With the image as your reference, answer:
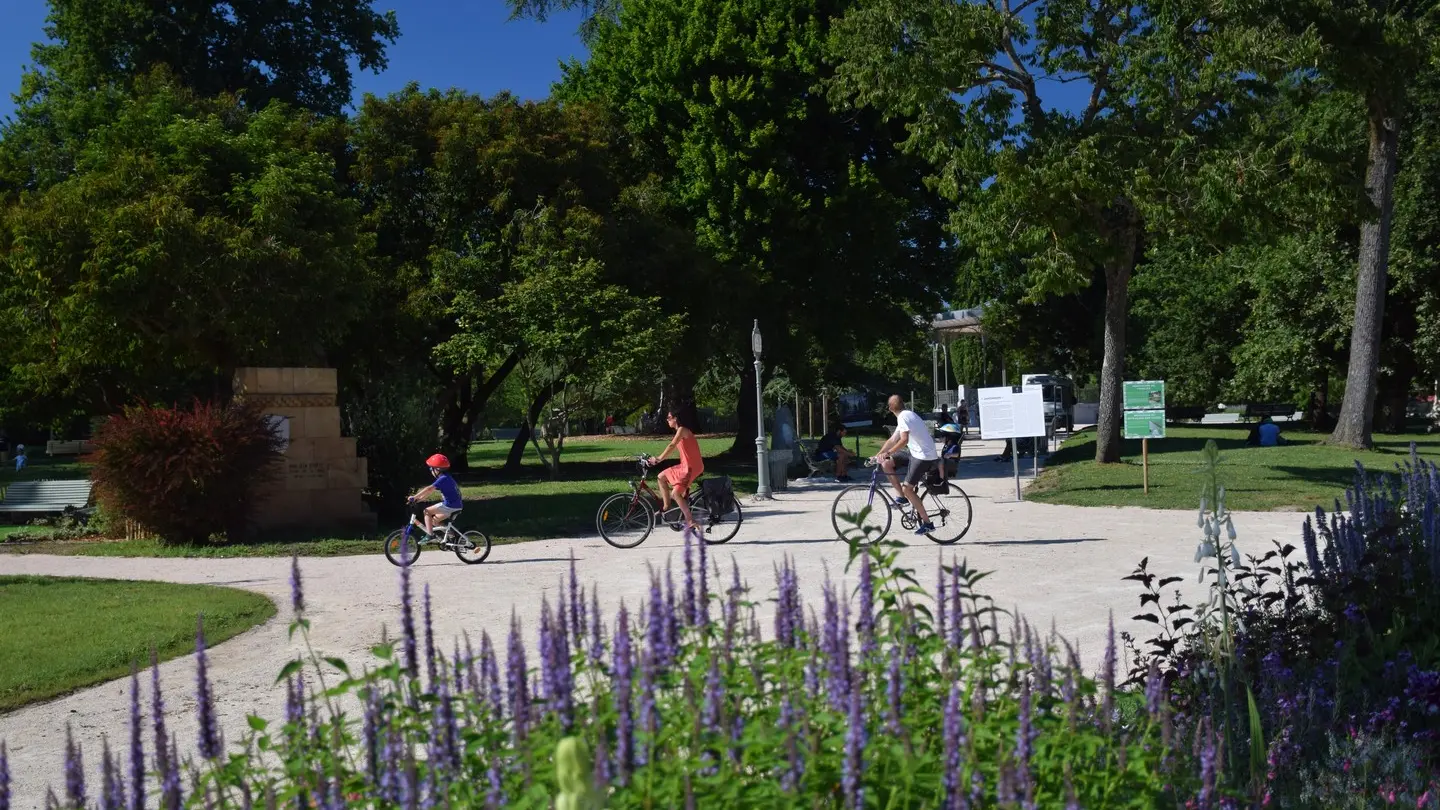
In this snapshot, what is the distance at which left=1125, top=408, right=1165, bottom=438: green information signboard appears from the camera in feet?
67.4

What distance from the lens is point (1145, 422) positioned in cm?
2067

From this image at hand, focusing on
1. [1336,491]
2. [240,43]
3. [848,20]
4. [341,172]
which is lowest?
[1336,491]

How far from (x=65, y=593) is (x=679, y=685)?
10923mm

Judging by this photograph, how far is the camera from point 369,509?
20156mm

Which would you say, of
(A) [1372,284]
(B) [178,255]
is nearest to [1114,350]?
(A) [1372,284]

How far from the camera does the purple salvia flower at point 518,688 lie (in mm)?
2961

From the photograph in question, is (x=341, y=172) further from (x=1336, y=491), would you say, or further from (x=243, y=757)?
(x=243, y=757)

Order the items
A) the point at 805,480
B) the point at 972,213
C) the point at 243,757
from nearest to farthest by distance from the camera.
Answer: the point at 243,757
the point at 972,213
the point at 805,480

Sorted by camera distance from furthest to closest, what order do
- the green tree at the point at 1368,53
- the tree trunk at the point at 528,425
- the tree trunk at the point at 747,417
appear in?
the tree trunk at the point at 747,417
the tree trunk at the point at 528,425
the green tree at the point at 1368,53

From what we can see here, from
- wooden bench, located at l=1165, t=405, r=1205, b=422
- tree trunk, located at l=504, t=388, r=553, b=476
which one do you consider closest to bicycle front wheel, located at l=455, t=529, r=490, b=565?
tree trunk, located at l=504, t=388, r=553, b=476

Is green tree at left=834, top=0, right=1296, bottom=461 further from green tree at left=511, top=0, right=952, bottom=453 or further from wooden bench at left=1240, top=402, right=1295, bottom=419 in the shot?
wooden bench at left=1240, top=402, right=1295, bottom=419

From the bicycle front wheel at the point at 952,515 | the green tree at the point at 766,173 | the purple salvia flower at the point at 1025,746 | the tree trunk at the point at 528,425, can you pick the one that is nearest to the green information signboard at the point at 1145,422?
the bicycle front wheel at the point at 952,515

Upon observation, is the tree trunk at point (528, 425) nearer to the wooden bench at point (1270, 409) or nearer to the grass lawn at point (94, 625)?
the grass lawn at point (94, 625)

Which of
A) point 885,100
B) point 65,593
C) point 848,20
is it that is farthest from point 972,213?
point 65,593
